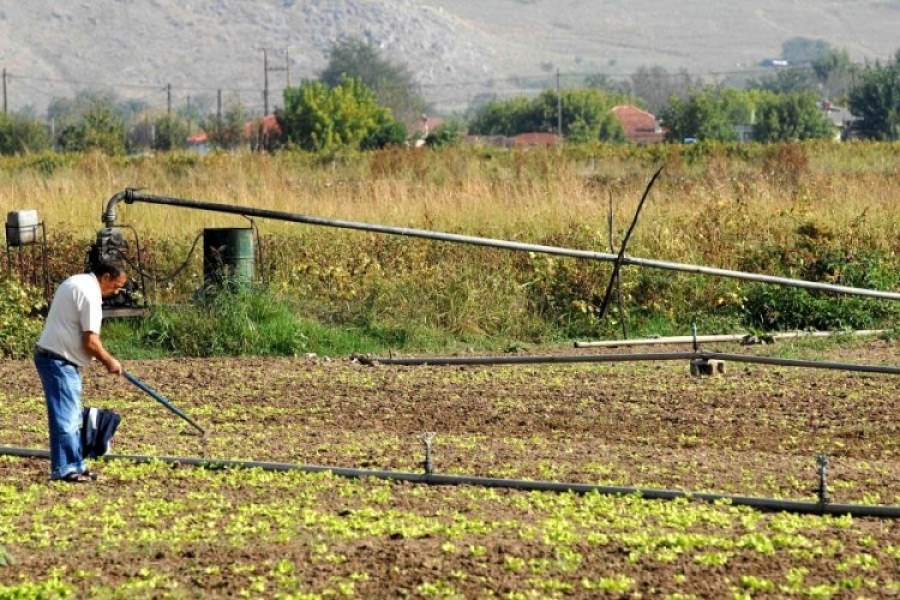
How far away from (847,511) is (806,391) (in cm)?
463

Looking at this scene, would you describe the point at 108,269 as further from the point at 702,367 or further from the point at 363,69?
the point at 363,69

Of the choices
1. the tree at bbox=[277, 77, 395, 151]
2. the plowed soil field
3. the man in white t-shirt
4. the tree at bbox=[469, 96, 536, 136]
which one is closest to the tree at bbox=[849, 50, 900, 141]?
the tree at bbox=[277, 77, 395, 151]

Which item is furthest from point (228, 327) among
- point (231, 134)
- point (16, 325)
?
point (231, 134)

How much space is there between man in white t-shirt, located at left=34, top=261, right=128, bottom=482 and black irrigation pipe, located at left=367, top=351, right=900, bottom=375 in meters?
4.82

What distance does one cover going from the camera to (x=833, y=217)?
65.3 feet

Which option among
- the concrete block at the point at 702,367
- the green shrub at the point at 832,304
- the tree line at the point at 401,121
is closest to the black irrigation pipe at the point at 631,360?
the concrete block at the point at 702,367

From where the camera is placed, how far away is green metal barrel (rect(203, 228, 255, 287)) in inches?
667

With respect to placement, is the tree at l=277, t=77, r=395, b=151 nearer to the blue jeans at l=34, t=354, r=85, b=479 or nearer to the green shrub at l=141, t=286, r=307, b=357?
the green shrub at l=141, t=286, r=307, b=357

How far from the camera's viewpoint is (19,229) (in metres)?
16.8

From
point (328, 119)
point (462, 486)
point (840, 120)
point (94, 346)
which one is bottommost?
point (840, 120)

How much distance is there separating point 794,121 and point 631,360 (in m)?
74.2

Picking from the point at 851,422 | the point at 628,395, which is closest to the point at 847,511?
the point at 851,422

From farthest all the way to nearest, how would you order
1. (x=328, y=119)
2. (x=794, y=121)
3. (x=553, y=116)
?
(x=553, y=116) < (x=794, y=121) < (x=328, y=119)

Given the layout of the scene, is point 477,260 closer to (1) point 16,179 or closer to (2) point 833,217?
(2) point 833,217
